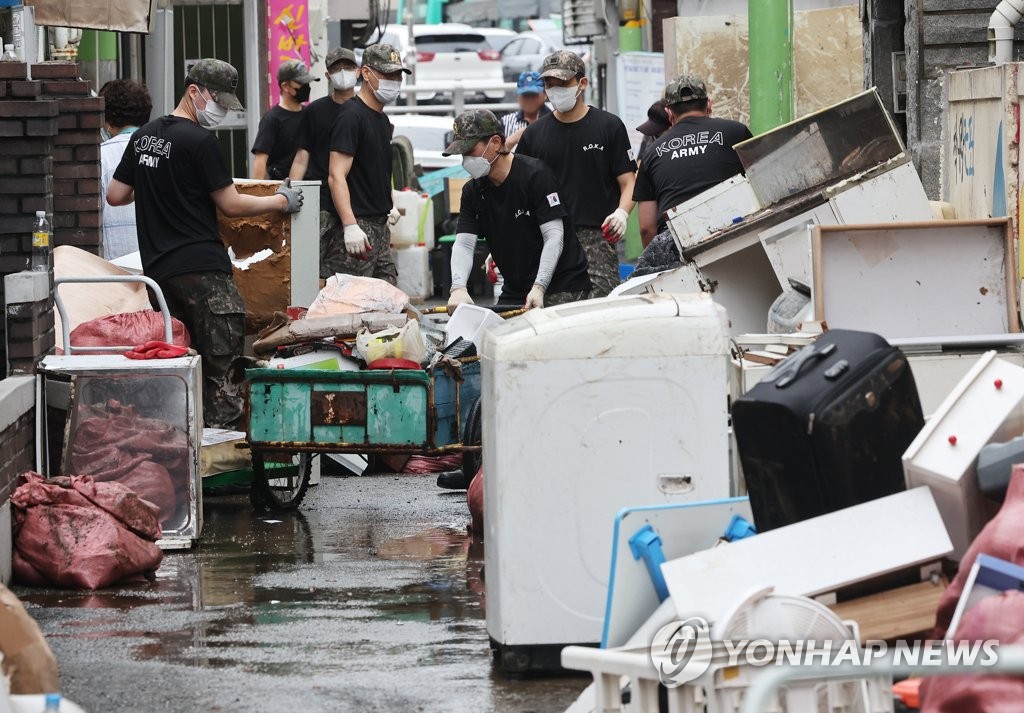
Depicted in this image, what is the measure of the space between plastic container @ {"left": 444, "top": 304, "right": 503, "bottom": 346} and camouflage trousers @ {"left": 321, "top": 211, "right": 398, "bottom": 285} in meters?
2.44

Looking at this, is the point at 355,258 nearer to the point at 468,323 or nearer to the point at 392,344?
the point at 468,323

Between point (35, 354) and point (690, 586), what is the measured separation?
397 centimetres

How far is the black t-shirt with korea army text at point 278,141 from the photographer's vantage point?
12188 millimetres

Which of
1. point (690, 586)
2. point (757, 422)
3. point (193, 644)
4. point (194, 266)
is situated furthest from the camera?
point (194, 266)

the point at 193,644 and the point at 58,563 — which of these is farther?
the point at 58,563

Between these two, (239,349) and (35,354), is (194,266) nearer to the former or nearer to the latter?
(239,349)

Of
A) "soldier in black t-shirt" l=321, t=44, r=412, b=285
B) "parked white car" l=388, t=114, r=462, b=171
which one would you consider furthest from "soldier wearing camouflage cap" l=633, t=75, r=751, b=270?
"parked white car" l=388, t=114, r=462, b=171

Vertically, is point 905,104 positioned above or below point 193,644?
above

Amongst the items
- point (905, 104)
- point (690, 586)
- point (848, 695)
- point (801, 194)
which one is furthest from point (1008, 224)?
point (905, 104)

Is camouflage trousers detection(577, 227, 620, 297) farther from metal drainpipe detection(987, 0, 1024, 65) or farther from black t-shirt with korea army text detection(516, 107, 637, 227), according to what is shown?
metal drainpipe detection(987, 0, 1024, 65)

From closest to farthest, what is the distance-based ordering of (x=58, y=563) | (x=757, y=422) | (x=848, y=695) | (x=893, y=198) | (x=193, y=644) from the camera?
(x=848, y=695) → (x=757, y=422) → (x=193, y=644) → (x=58, y=563) → (x=893, y=198)

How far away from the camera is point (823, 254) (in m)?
7.30

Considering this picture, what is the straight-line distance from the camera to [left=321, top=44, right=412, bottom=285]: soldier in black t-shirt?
1087cm

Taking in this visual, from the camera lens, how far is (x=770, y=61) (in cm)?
1317
